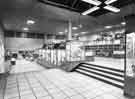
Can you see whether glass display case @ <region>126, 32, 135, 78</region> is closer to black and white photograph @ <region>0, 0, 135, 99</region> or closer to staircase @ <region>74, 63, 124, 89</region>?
black and white photograph @ <region>0, 0, 135, 99</region>

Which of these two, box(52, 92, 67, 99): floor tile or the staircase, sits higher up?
the staircase

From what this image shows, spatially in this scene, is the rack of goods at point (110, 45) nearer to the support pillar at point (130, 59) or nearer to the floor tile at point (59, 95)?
the support pillar at point (130, 59)

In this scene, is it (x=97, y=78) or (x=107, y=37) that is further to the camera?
(x=107, y=37)

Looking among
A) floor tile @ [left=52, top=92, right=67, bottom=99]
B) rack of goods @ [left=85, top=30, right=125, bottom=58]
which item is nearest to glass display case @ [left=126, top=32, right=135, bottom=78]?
floor tile @ [left=52, top=92, right=67, bottom=99]

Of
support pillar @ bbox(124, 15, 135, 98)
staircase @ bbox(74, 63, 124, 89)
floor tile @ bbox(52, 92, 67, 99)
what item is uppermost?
support pillar @ bbox(124, 15, 135, 98)

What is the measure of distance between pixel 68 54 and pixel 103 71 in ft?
8.84

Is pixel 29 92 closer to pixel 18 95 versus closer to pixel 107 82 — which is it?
Result: pixel 18 95

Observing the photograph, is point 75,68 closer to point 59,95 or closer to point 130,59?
point 59,95

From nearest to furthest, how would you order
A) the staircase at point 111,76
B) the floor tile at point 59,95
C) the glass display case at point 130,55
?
1. the glass display case at point 130,55
2. the floor tile at point 59,95
3. the staircase at point 111,76

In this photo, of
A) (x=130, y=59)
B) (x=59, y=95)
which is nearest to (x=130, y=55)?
(x=130, y=59)

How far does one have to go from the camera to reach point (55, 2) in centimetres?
519

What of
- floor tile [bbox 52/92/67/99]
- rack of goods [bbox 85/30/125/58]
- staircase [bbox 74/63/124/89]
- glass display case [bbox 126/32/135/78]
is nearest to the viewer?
glass display case [bbox 126/32/135/78]

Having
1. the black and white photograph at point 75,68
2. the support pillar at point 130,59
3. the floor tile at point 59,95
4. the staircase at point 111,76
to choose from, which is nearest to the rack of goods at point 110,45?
the black and white photograph at point 75,68

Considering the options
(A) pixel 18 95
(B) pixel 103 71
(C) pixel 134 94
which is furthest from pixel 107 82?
(A) pixel 18 95
